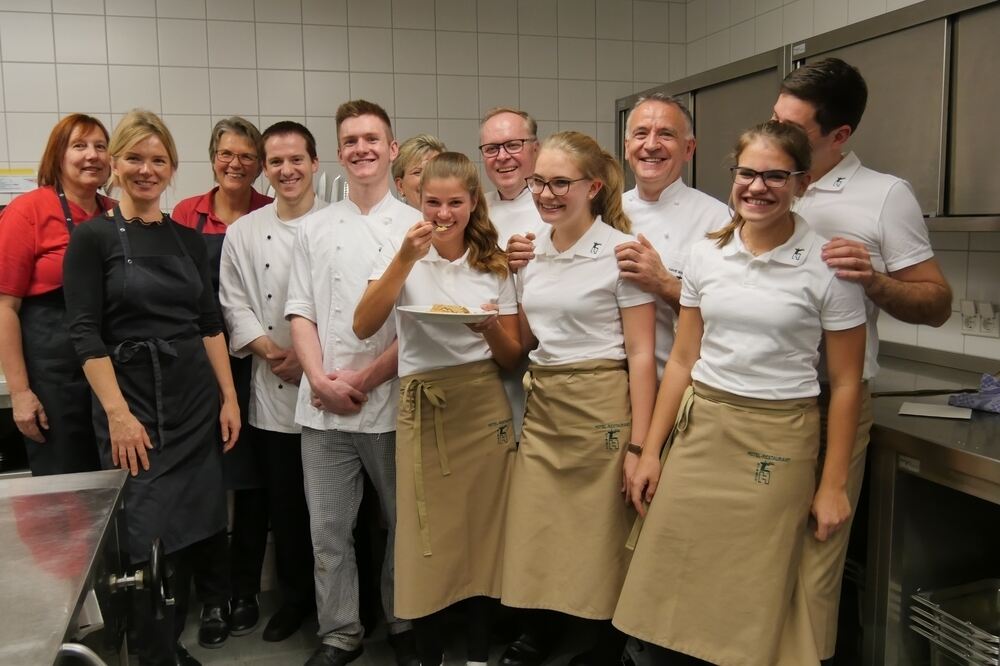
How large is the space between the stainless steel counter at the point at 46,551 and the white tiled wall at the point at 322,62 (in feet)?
7.84

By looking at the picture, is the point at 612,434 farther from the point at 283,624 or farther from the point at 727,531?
the point at 283,624

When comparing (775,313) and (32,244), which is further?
(32,244)

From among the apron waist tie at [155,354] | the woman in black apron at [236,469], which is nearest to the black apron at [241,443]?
the woman in black apron at [236,469]

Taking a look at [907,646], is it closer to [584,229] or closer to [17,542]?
[584,229]

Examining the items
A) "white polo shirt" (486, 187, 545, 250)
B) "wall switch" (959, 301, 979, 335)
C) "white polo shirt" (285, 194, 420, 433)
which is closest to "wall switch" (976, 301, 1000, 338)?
"wall switch" (959, 301, 979, 335)

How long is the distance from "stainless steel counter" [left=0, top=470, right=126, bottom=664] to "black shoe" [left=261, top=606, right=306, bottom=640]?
123 centimetres

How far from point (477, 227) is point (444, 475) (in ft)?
2.00

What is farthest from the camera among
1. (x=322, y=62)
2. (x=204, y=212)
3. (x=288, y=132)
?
(x=322, y=62)

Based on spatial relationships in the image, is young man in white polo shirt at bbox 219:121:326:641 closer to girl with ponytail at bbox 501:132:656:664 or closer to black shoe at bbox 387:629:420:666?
black shoe at bbox 387:629:420:666

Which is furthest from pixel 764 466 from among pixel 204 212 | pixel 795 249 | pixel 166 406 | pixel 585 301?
pixel 204 212

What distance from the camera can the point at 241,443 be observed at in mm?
2453

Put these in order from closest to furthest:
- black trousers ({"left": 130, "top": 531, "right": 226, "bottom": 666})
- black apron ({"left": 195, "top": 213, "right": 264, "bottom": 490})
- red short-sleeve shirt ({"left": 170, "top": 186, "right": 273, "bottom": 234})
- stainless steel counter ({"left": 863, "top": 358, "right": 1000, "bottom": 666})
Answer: stainless steel counter ({"left": 863, "top": 358, "right": 1000, "bottom": 666})
black trousers ({"left": 130, "top": 531, "right": 226, "bottom": 666})
black apron ({"left": 195, "top": 213, "right": 264, "bottom": 490})
red short-sleeve shirt ({"left": 170, "top": 186, "right": 273, "bottom": 234})

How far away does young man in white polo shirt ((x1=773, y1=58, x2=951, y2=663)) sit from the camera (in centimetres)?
158

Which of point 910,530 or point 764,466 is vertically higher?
point 764,466
